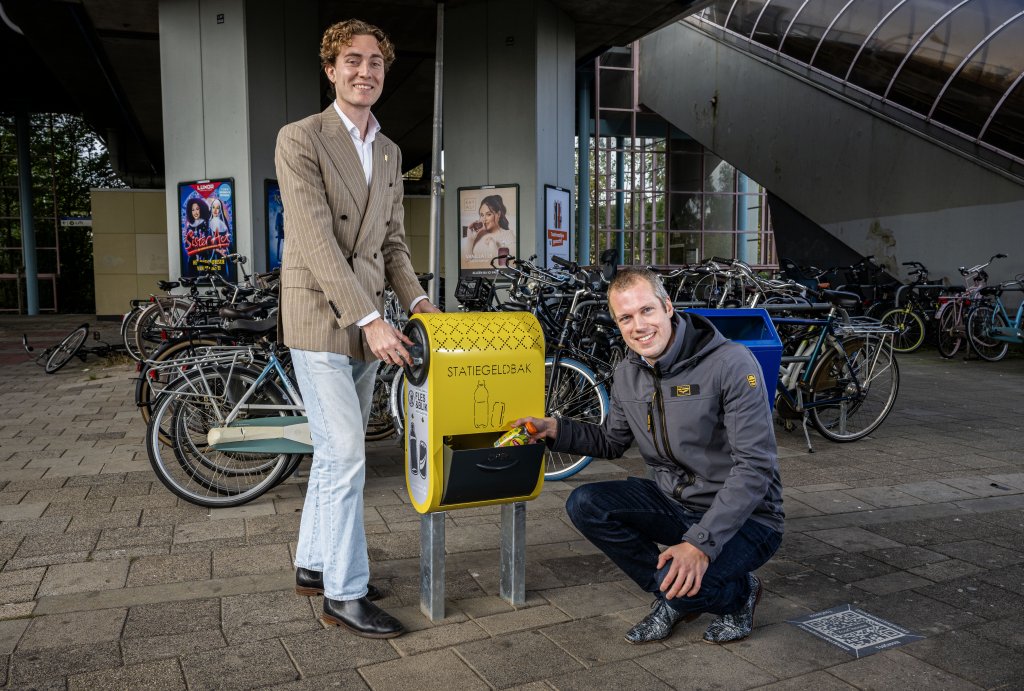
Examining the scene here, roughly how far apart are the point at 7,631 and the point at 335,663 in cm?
117

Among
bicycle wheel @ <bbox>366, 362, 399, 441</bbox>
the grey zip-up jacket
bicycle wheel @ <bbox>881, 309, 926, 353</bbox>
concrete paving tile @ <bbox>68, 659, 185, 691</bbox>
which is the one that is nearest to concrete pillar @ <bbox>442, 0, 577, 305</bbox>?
bicycle wheel @ <bbox>881, 309, 926, 353</bbox>

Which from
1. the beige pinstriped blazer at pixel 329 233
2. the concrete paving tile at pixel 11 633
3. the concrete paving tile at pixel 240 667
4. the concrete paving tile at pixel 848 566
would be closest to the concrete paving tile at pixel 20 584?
the concrete paving tile at pixel 11 633

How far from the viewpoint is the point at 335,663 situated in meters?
2.57

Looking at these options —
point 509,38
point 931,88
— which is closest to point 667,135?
point 931,88

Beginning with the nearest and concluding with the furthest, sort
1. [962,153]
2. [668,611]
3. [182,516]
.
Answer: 1. [668,611]
2. [182,516]
3. [962,153]

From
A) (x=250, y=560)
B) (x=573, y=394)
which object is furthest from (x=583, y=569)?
(x=573, y=394)

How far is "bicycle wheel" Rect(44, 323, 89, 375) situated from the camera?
1008cm

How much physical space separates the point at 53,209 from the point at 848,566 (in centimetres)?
2603

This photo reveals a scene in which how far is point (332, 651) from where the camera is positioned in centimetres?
266

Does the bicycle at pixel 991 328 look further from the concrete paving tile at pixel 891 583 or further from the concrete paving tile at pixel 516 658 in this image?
the concrete paving tile at pixel 516 658

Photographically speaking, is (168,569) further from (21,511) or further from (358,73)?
(358,73)

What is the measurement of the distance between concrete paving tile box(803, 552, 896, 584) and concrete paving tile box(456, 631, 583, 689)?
1.34 m

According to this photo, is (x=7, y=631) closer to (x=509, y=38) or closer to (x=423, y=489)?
(x=423, y=489)

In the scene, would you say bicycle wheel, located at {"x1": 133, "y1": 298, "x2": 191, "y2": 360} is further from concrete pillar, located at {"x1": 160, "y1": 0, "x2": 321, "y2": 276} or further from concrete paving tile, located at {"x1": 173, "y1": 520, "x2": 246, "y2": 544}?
concrete paving tile, located at {"x1": 173, "y1": 520, "x2": 246, "y2": 544}
